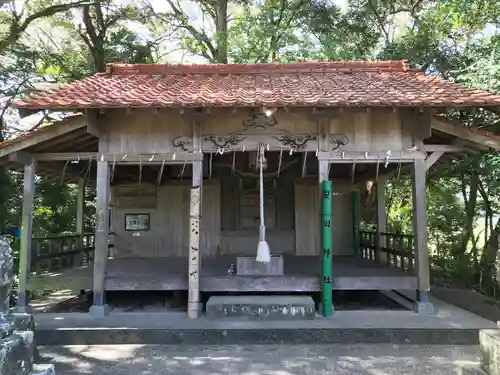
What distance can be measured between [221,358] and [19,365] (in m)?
3.01

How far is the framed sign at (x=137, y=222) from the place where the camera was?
1091cm

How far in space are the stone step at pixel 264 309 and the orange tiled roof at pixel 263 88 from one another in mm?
3084

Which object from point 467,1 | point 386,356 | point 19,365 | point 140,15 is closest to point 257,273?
point 386,356

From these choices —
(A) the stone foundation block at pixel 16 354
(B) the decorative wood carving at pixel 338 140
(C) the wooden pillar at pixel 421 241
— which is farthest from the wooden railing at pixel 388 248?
(A) the stone foundation block at pixel 16 354

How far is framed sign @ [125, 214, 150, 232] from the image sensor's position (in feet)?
35.8

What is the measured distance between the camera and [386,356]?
5.43 meters

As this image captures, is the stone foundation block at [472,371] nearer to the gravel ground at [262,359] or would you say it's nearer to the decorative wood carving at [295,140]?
the gravel ground at [262,359]

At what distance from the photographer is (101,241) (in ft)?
22.7

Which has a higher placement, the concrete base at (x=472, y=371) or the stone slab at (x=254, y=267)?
the stone slab at (x=254, y=267)

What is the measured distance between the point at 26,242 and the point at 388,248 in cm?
723

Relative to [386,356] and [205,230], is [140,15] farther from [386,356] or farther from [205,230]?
[386,356]

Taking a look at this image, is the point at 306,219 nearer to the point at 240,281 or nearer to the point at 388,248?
the point at 388,248

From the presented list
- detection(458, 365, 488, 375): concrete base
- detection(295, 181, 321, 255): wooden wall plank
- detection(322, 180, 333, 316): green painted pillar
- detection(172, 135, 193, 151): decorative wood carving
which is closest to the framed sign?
detection(295, 181, 321, 255): wooden wall plank

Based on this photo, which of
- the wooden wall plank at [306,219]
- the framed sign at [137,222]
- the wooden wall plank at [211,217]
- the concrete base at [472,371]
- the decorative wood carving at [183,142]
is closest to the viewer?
the concrete base at [472,371]
